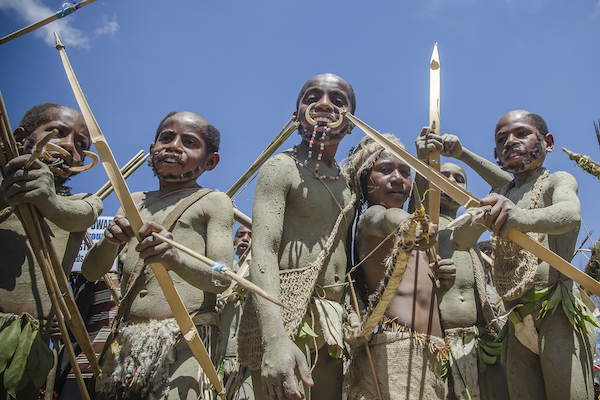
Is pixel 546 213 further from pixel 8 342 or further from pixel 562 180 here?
pixel 8 342

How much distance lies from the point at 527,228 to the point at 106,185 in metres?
3.27

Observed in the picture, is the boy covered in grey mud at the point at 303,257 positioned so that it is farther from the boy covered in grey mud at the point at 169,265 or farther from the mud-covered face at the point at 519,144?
the mud-covered face at the point at 519,144

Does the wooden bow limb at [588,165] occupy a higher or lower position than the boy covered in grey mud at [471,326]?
higher

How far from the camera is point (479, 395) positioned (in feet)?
13.1

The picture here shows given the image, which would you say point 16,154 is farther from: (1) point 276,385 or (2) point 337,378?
(2) point 337,378

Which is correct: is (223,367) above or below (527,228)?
below

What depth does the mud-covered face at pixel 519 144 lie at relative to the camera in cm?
380

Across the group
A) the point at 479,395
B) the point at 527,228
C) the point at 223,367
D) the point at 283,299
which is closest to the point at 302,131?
the point at 283,299

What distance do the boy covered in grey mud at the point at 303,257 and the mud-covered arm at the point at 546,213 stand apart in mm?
1002

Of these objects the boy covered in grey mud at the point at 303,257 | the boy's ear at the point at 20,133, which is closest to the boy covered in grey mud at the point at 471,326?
the boy covered in grey mud at the point at 303,257

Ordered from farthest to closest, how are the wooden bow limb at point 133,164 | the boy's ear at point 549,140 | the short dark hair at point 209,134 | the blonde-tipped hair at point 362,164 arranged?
the wooden bow limb at point 133,164
the boy's ear at point 549,140
the blonde-tipped hair at point 362,164
the short dark hair at point 209,134

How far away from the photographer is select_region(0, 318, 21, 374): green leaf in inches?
112

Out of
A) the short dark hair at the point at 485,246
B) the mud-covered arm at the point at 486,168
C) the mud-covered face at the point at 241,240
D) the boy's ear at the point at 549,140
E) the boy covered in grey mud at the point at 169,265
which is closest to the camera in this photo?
the boy covered in grey mud at the point at 169,265

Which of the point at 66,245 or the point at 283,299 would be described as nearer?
the point at 283,299
